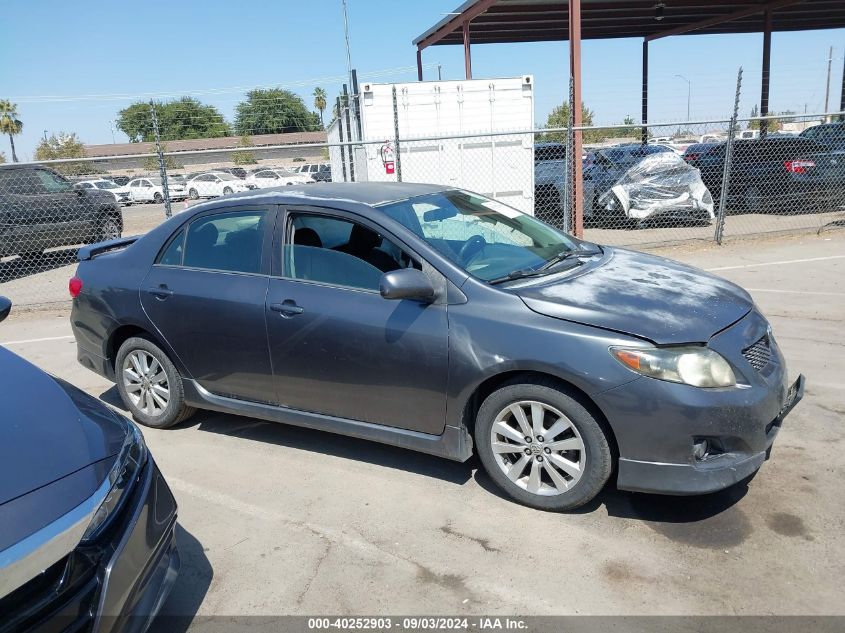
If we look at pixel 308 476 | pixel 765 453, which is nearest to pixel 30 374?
pixel 308 476

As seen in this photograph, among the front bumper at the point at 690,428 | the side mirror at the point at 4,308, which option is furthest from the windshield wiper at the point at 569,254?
the side mirror at the point at 4,308

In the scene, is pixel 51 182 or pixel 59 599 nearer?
pixel 59 599

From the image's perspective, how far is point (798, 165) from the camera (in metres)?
13.3

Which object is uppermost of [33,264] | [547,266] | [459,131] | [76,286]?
[459,131]

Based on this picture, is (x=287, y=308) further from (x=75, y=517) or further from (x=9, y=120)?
(x=9, y=120)

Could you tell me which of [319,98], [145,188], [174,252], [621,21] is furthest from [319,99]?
[174,252]

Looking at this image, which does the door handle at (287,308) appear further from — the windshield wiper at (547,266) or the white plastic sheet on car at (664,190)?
the white plastic sheet on car at (664,190)

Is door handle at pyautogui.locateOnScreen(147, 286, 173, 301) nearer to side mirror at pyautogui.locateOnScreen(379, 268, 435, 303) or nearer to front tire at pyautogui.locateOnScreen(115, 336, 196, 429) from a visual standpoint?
front tire at pyautogui.locateOnScreen(115, 336, 196, 429)

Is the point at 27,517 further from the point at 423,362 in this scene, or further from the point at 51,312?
the point at 51,312

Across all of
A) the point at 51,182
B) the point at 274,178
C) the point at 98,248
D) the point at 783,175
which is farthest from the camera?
the point at 274,178

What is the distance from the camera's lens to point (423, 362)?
3.58 m

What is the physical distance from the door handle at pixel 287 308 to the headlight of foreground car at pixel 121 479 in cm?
132

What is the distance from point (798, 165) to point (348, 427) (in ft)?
41.7

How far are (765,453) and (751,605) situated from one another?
84 centimetres
